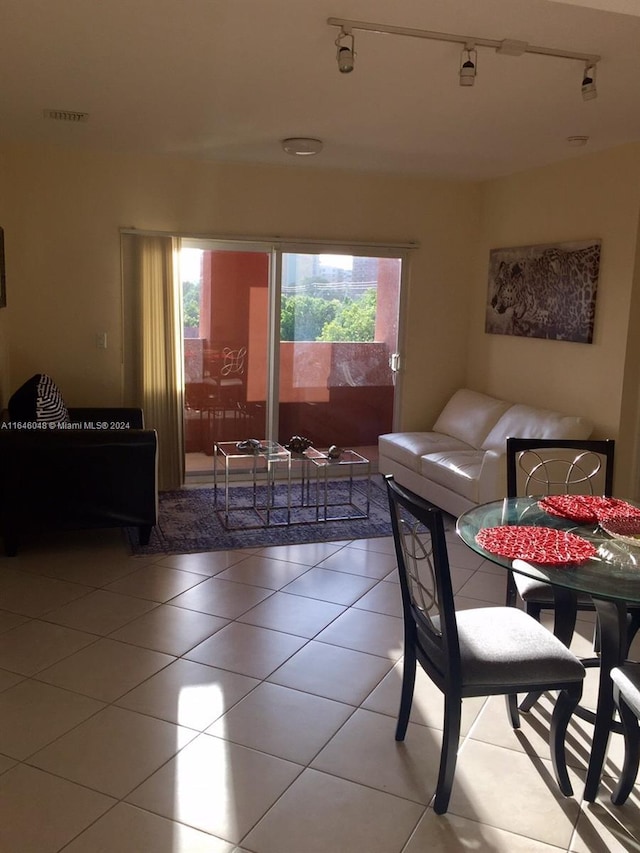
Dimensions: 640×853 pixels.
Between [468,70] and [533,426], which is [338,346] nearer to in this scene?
[533,426]

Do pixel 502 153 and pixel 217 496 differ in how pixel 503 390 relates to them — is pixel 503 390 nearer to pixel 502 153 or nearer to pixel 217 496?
pixel 502 153

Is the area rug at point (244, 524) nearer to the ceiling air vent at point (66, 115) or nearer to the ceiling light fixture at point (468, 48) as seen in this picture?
the ceiling air vent at point (66, 115)

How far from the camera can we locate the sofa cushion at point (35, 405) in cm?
449

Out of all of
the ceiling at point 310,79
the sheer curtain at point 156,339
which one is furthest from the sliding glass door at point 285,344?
the ceiling at point 310,79

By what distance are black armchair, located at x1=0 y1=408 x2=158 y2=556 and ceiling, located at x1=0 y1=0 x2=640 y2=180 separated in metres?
1.82

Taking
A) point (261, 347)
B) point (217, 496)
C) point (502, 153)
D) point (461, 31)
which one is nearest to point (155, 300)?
point (261, 347)

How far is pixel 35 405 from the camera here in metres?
4.48

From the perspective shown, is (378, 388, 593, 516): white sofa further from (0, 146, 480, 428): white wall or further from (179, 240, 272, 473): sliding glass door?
(179, 240, 272, 473): sliding glass door

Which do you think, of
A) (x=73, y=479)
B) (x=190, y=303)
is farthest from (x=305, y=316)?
(x=73, y=479)

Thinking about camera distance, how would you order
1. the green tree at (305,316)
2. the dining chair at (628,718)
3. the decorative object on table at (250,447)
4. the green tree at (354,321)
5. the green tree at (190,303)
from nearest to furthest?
the dining chair at (628,718), the decorative object on table at (250,447), the green tree at (190,303), the green tree at (305,316), the green tree at (354,321)

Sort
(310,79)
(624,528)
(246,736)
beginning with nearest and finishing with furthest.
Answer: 1. (624,528)
2. (246,736)
3. (310,79)

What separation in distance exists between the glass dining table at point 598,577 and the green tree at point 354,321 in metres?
3.69

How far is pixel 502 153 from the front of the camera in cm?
494

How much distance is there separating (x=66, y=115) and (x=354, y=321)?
2774 millimetres
